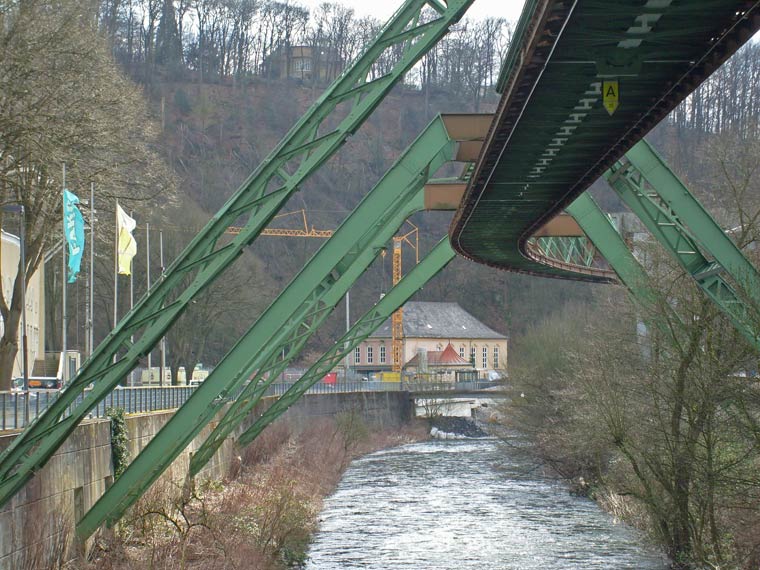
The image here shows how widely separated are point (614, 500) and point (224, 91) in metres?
99.6

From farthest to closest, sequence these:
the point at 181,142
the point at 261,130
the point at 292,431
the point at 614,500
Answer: the point at 261,130, the point at 181,142, the point at 292,431, the point at 614,500

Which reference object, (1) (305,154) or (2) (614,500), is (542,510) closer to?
(2) (614,500)

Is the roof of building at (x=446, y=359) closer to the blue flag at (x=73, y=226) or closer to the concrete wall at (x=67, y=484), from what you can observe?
the concrete wall at (x=67, y=484)

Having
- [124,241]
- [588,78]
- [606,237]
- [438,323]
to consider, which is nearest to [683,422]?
[606,237]

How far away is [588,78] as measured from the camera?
1051 cm

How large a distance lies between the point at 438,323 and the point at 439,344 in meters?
2.03

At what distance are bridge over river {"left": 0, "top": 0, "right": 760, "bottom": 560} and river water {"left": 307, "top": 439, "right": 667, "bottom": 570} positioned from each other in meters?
5.63

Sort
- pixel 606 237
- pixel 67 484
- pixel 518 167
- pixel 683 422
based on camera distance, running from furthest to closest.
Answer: pixel 683 422 → pixel 606 237 → pixel 67 484 → pixel 518 167

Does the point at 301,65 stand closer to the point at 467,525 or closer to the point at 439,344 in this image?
the point at 439,344

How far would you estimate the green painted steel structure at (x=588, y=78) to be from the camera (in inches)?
350

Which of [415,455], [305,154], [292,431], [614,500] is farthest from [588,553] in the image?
[415,455]

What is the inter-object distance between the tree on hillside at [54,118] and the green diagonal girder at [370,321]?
703 centimetres

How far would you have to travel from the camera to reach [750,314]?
14844 mm

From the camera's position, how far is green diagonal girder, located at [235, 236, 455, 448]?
2789 cm
